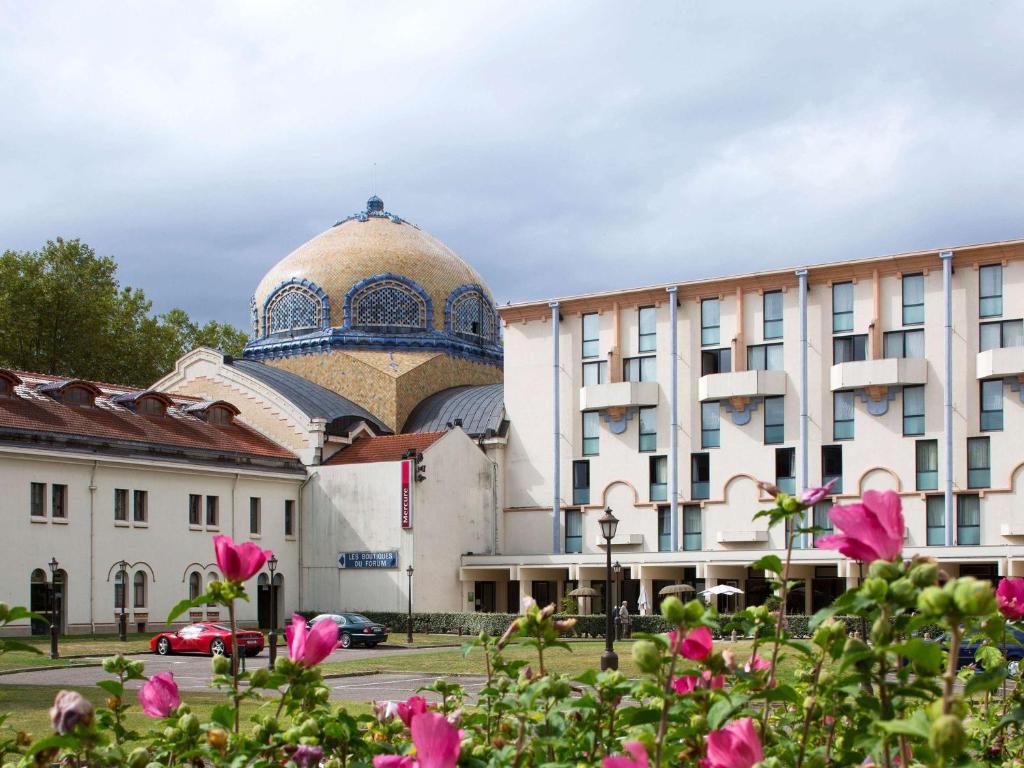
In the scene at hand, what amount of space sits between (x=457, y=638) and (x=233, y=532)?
410 inches

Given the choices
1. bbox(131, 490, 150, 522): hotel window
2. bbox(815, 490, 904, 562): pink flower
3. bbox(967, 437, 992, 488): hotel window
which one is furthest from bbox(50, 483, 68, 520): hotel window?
bbox(815, 490, 904, 562): pink flower

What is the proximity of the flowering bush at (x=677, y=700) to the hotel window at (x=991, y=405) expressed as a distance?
1810 inches

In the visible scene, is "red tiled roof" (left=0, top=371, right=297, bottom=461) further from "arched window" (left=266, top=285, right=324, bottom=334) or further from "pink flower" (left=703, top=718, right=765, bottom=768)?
"pink flower" (left=703, top=718, right=765, bottom=768)

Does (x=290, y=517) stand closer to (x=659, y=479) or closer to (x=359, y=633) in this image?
(x=359, y=633)

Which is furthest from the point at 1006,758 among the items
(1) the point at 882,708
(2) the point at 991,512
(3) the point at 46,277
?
(3) the point at 46,277

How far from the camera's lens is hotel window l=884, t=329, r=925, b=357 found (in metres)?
50.2

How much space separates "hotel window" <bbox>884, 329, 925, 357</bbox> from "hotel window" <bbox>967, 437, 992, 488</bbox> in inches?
151

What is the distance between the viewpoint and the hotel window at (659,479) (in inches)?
A: 2156

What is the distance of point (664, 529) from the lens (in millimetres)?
54500

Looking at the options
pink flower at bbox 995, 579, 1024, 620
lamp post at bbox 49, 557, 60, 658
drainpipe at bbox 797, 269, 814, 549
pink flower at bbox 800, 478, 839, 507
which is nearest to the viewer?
pink flower at bbox 800, 478, 839, 507

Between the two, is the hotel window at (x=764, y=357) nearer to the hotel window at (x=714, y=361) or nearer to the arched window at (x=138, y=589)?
the hotel window at (x=714, y=361)

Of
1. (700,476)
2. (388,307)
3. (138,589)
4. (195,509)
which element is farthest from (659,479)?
(138,589)

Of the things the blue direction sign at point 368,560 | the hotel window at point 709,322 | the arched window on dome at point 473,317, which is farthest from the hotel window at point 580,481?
the arched window on dome at point 473,317

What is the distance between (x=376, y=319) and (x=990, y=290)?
2985 centimetres
